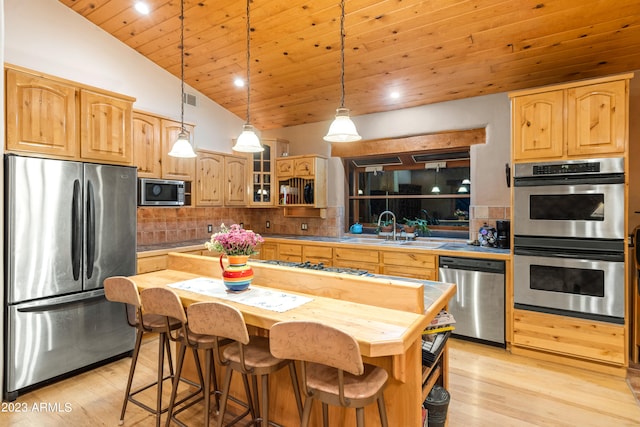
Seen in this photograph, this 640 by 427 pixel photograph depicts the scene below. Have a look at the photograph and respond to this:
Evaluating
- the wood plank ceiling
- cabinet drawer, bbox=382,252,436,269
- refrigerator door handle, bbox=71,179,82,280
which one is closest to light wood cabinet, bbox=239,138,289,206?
the wood plank ceiling

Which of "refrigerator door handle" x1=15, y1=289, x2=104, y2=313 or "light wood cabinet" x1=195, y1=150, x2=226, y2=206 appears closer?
"refrigerator door handle" x1=15, y1=289, x2=104, y2=313

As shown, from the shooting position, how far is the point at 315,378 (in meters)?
1.56

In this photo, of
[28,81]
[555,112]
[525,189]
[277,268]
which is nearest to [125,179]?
[28,81]

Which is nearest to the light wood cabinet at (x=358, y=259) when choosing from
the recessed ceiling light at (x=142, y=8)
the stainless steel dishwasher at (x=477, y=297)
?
the stainless steel dishwasher at (x=477, y=297)

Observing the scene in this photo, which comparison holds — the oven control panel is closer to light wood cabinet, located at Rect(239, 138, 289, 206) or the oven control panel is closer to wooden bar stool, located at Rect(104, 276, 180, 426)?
wooden bar stool, located at Rect(104, 276, 180, 426)

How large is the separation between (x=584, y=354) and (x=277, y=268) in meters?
2.77

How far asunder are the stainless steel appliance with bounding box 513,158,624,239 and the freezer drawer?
12.6 ft

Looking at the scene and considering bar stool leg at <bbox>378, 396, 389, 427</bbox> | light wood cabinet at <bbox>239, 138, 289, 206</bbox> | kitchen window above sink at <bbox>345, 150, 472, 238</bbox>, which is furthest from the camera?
light wood cabinet at <bbox>239, 138, 289, 206</bbox>

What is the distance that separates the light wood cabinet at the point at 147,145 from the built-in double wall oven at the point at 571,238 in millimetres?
3860

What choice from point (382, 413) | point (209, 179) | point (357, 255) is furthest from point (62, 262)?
point (357, 255)

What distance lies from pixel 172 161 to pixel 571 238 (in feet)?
14.0

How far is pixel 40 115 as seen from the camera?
8.92 ft

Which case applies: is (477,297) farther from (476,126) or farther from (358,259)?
(476,126)

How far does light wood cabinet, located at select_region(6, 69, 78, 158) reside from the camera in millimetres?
2588
